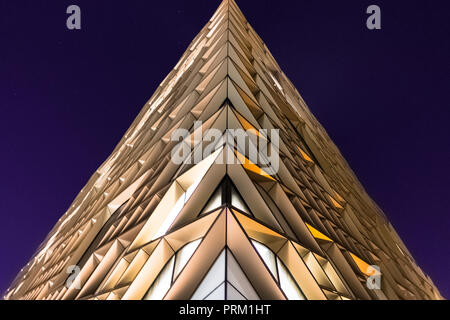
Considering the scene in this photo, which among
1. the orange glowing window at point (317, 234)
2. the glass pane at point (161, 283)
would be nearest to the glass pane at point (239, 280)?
the glass pane at point (161, 283)

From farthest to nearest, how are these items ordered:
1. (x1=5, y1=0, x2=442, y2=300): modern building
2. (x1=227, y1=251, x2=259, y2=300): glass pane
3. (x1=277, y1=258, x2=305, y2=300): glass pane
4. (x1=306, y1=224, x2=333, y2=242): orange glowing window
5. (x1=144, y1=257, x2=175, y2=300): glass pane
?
(x1=306, y1=224, x2=333, y2=242): orange glowing window
(x1=277, y1=258, x2=305, y2=300): glass pane
(x1=144, y1=257, x2=175, y2=300): glass pane
(x1=5, y1=0, x2=442, y2=300): modern building
(x1=227, y1=251, x2=259, y2=300): glass pane

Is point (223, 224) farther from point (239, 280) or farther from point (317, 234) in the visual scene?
point (317, 234)

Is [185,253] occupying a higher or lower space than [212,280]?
higher

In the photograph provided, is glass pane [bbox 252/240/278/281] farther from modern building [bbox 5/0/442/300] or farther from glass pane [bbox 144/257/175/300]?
glass pane [bbox 144/257/175/300]

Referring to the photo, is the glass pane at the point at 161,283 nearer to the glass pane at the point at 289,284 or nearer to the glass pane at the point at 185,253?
the glass pane at the point at 185,253

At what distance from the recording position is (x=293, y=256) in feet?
24.0

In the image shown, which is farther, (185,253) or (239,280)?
(185,253)

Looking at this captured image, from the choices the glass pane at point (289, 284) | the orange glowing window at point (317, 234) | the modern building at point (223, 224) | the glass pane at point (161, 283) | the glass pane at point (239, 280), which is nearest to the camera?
the glass pane at point (239, 280)

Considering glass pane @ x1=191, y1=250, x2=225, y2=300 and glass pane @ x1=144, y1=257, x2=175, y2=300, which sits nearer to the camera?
glass pane @ x1=191, y1=250, x2=225, y2=300

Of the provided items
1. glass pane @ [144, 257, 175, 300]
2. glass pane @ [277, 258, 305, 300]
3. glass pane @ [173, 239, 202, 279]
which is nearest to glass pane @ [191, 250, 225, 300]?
glass pane @ [173, 239, 202, 279]

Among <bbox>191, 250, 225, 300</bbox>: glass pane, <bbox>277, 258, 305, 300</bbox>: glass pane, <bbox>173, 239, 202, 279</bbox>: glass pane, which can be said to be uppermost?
<bbox>173, 239, 202, 279</bbox>: glass pane

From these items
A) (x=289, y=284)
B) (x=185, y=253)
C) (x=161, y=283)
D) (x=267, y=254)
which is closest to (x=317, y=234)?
(x=289, y=284)

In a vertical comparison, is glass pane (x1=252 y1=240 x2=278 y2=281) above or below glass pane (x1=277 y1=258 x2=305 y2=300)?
above
